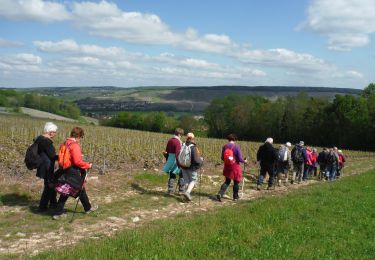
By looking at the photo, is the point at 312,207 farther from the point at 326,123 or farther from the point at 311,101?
the point at 311,101

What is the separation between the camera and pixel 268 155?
53.7ft

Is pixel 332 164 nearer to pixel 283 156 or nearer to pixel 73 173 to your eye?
pixel 283 156

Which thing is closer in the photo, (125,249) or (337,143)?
(125,249)

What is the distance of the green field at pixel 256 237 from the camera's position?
268 inches

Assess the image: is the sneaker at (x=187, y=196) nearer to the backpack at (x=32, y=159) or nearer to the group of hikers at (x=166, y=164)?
the group of hikers at (x=166, y=164)

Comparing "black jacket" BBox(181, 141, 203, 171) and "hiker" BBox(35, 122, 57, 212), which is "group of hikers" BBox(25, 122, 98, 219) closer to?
"hiker" BBox(35, 122, 57, 212)

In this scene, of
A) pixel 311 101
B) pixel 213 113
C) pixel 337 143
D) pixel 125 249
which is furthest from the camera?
pixel 213 113

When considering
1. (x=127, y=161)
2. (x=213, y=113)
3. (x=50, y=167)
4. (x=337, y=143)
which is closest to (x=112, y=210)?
(x=50, y=167)

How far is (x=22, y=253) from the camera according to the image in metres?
7.24

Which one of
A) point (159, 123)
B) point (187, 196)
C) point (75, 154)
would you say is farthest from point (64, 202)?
point (159, 123)

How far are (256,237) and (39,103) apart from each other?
533 feet

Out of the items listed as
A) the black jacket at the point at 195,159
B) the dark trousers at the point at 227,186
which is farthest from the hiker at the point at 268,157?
the black jacket at the point at 195,159

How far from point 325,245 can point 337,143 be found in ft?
260

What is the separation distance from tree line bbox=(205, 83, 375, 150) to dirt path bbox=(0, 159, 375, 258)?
71113 millimetres
